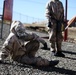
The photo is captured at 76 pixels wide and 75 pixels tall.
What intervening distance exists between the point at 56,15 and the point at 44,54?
1.30 meters

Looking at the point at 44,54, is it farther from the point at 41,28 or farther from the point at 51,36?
the point at 41,28

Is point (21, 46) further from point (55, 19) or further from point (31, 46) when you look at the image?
point (55, 19)

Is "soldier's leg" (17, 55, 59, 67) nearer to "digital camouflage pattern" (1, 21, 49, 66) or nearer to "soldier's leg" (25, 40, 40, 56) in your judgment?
"digital camouflage pattern" (1, 21, 49, 66)

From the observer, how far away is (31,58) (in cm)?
741

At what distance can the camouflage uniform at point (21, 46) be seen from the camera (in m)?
7.16

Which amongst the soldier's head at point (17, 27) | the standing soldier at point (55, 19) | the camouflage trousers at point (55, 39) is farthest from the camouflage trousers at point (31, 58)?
the camouflage trousers at point (55, 39)

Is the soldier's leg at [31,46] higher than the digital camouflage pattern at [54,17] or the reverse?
the reverse

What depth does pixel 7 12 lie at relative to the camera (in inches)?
532

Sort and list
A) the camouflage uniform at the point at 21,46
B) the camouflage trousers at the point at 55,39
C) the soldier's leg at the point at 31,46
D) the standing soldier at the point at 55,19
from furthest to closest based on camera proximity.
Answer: the camouflage trousers at the point at 55,39 < the standing soldier at the point at 55,19 < the soldier's leg at the point at 31,46 < the camouflage uniform at the point at 21,46

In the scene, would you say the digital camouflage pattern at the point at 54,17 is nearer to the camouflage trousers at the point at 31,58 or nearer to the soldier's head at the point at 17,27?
the camouflage trousers at the point at 31,58

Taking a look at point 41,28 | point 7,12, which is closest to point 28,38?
point 7,12

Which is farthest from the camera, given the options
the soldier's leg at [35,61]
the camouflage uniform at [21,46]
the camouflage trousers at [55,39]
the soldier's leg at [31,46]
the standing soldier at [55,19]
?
the camouflage trousers at [55,39]

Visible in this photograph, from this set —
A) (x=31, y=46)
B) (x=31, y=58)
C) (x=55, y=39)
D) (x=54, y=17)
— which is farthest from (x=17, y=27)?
(x=55, y=39)

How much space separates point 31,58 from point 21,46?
37cm
